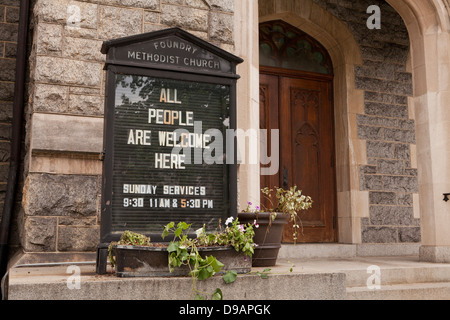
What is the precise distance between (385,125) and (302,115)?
1.42 metres

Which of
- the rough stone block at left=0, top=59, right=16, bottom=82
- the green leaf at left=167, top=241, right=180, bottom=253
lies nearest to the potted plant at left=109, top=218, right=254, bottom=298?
the green leaf at left=167, top=241, right=180, bottom=253

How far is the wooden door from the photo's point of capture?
7.41 metres

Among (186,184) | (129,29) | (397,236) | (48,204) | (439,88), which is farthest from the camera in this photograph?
(397,236)

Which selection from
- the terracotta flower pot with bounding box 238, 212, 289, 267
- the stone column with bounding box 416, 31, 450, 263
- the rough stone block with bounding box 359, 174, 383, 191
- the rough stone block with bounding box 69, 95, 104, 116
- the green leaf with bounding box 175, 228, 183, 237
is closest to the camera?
the green leaf with bounding box 175, 228, 183, 237

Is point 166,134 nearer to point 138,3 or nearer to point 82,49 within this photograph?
point 82,49

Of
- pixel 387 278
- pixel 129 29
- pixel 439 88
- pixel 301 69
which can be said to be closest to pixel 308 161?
pixel 301 69

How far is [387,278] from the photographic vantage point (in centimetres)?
479

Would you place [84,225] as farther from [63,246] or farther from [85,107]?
[85,107]

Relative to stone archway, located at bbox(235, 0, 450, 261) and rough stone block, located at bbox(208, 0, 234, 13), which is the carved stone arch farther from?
rough stone block, located at bbox(208, 0, 234, 13)

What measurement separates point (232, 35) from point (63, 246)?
2.69 m

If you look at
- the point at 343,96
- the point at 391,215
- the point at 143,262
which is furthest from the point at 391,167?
the point at 143,262

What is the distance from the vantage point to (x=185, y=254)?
2.95m

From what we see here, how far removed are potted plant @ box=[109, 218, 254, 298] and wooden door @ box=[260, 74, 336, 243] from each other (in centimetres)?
408

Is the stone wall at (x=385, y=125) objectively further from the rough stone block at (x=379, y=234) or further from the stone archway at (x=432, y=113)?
the stone archway at (x=432, y=113)
